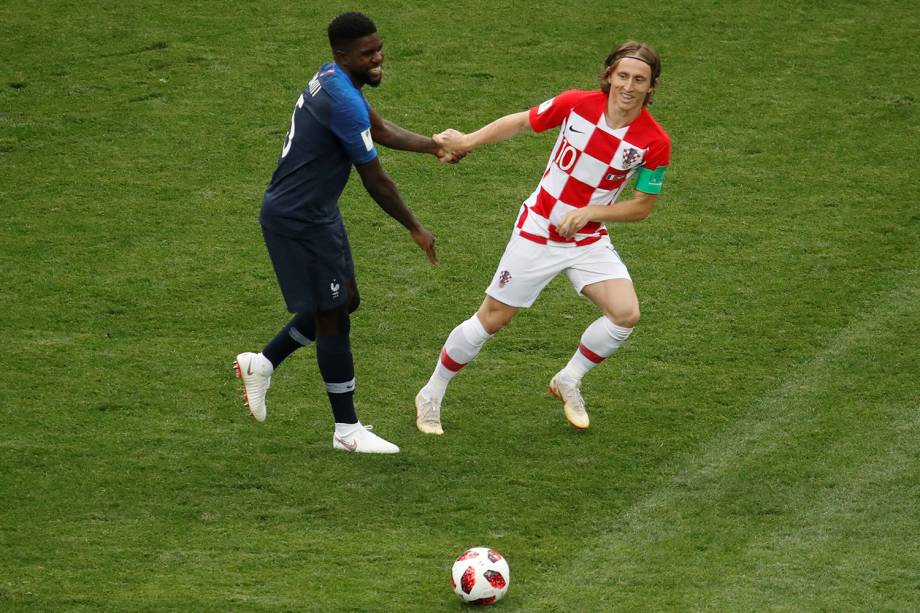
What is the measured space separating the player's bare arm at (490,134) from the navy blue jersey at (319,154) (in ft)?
2.48

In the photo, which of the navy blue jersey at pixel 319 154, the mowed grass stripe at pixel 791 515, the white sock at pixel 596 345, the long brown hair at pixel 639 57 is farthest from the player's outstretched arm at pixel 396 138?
the mowed grass stripe at pixel 791 515

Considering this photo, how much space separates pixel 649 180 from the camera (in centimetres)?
654

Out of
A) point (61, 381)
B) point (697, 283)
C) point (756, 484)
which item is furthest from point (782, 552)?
point (61, 381)

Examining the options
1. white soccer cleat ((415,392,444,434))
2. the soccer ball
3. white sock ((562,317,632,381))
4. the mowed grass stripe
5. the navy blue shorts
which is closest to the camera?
the soccer ball

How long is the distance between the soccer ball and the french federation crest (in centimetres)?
220

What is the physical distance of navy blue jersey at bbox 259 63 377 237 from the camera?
606 centimetres

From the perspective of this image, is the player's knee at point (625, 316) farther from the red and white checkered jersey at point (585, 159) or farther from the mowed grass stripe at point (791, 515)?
the mowed grass stripe at point (791, 515)

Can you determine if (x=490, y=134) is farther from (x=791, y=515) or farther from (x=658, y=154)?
(x=791, y=515)

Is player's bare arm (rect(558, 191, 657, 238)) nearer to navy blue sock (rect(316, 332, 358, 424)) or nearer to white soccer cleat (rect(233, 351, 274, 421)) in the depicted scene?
navy blue sock (rect(316, 332, 358, 424))

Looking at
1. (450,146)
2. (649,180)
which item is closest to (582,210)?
(649,180)

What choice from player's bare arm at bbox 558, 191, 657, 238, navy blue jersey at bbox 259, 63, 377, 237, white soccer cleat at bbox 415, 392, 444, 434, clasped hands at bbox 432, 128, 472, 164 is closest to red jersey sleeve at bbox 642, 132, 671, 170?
player's bare arm at bbox 558, 191, 657, 238

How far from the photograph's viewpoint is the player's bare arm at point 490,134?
6.78 m

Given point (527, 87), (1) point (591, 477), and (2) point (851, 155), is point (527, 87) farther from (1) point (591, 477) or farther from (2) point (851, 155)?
(1) point (591, 477)

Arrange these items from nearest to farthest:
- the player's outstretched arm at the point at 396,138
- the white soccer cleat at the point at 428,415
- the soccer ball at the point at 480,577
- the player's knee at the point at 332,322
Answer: the soccer ball at the point at 480,577
the player's knee at the point at 332,322
the player's outstretched arm at the point at 396,138
the white soccer cleat at the point at 428,415
